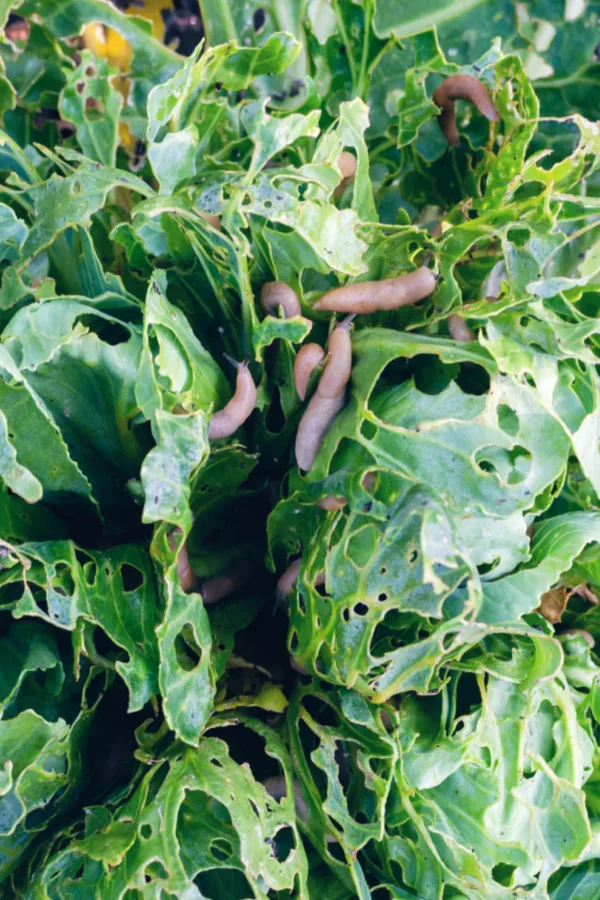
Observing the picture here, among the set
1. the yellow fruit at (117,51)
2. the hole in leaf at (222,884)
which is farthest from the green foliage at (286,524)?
the yellow fruit at (117,51)

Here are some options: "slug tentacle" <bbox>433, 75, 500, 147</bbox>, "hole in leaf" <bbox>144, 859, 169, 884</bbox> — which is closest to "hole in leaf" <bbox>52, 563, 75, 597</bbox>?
"hole in leaf" <bbox>144, 859, 169, 884</bbox>

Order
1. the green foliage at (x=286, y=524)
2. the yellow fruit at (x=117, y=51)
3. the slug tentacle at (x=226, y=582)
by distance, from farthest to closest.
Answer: the yellow fruit at (x=117, y=51), the slug tentacle at (x=226, y=582), the green foliage at (x=286, y=524)

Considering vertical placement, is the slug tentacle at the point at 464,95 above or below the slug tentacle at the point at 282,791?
above

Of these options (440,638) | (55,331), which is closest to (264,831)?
(440,638)

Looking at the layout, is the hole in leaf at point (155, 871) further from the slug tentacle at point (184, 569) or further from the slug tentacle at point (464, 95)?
the slug tentacle at point (464, 95)

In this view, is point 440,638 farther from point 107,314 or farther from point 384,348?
point 107,314

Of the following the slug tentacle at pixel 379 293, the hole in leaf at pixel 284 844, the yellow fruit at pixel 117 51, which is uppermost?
the yellow fruit at pixel 117 51
